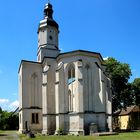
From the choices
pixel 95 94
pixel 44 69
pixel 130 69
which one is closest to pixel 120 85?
pixel 130 69

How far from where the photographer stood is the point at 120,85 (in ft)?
166

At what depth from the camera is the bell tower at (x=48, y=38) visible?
145 feet

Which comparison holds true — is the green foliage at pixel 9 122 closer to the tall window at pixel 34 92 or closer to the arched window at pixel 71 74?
the tall window at pixel 34 92

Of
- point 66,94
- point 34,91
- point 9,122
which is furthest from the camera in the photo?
point 9,122

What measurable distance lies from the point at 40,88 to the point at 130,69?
18.6 metres

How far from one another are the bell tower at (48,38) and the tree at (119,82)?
38.4 ft

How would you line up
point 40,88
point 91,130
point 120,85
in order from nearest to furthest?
point 91,130 → point 40,88 → point 120,85

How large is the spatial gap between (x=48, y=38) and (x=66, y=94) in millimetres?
11380

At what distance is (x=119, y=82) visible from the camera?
5050cm

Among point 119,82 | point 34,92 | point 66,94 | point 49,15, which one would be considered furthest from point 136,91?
point 49,15

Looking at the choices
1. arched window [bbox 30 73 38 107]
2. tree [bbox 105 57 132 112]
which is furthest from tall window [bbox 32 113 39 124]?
tree [bbox 105 57 132 112]

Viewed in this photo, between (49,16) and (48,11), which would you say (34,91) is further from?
(48,11)

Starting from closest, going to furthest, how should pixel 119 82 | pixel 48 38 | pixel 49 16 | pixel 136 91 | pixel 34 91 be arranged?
pixel 34 91
pixel 48 38
pixel 49 16
pixel 119 82
pixel 136 91

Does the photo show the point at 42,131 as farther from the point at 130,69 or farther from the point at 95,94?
the point at 130,69
